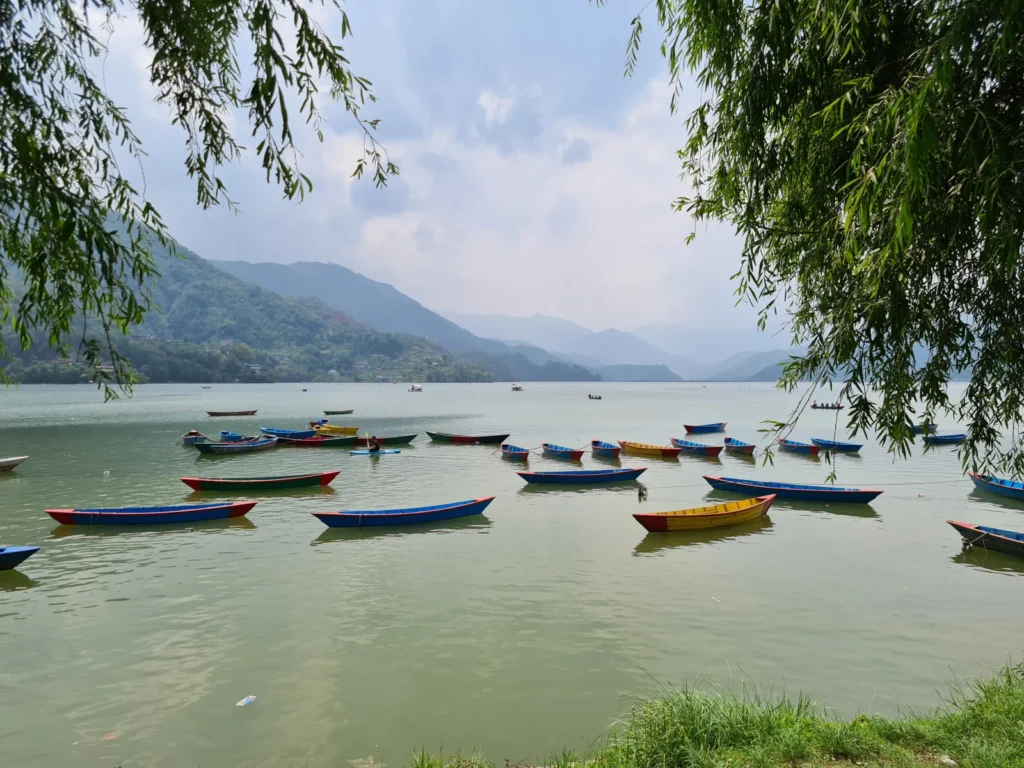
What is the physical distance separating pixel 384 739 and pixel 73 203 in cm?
853

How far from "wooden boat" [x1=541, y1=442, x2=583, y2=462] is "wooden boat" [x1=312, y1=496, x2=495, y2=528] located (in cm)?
1852

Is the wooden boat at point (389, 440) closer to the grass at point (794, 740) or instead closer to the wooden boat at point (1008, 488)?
the wooden boat at point (1008, 488)

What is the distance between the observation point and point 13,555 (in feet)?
53.9

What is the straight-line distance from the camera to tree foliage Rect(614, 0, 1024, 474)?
4395 millimetres

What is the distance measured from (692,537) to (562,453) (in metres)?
22.2

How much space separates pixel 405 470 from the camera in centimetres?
3694

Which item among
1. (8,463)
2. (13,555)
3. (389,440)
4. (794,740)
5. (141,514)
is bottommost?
(8,463)

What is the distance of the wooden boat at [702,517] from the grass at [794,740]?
12.9m

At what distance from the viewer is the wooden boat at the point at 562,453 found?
4128 centimetres

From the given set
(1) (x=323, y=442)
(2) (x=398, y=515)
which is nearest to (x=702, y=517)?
(2) (x=398, y=515)

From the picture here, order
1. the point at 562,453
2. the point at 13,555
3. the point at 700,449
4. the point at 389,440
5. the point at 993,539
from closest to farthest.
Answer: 1. the point at 13,555
2. the point at 993,539
3. the point at 562,453
4. the point at 700,449
5. the point at 389,440

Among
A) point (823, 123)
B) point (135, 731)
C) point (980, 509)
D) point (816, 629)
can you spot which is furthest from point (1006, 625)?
point (135, 731)

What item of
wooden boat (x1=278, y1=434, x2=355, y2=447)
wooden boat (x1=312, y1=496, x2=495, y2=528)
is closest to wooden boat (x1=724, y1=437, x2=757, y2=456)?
wooden boat (x1=312, y1=496, x2=495, y2=528)

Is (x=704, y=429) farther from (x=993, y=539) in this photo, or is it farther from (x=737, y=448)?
(x=993, y=539)
